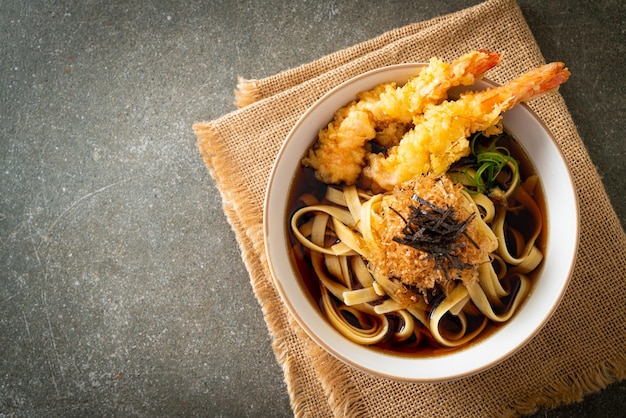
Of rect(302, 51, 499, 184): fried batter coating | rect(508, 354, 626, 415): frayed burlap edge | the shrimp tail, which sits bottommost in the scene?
rect(508, 354, 626, 415): frayed burlap edge

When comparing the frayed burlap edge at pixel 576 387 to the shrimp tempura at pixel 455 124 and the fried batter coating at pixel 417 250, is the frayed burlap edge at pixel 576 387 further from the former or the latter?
the shrimp tempura at pixel 455 124

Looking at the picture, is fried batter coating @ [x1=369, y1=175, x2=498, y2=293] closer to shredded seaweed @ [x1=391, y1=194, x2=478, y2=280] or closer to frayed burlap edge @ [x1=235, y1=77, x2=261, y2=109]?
shredded seaweed @ [x1=391, y1=194, x2=478, y2=280]

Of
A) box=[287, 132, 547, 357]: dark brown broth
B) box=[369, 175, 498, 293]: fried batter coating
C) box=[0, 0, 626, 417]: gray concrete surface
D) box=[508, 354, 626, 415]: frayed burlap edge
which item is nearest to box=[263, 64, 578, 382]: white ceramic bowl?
box=[287, 132, 547, 357]: dark brown broth

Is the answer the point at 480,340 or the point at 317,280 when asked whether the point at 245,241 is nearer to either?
the point at 317,280

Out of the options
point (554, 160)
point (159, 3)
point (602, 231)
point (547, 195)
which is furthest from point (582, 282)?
point (159, 3)

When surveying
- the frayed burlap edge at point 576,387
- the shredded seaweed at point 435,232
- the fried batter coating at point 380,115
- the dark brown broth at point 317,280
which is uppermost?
the fried batter coating at point 380,115

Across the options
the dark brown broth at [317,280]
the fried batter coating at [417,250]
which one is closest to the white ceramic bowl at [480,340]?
the dark brown broth at [317,280]
